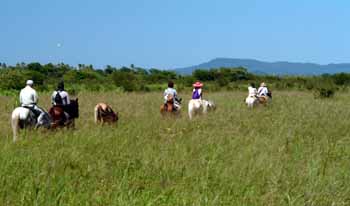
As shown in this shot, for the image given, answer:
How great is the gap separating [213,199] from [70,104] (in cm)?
891

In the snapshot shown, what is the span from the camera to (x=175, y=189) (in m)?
5.38

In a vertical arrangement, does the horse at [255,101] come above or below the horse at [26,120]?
below

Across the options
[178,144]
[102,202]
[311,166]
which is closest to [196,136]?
[178,144]

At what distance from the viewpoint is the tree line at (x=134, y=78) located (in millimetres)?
46094

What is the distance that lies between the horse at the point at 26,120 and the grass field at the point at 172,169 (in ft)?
9.15

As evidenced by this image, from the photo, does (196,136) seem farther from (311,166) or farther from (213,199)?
(213,199)

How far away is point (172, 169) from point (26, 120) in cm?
620

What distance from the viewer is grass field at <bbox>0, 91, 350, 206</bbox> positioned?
16.4ft

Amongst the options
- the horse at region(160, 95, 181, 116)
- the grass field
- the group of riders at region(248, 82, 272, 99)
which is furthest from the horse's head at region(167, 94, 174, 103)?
the grass field

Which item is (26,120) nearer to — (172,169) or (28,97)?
(28,97)

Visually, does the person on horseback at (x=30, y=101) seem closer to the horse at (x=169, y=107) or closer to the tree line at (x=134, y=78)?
the horse at (x=169, y=107)

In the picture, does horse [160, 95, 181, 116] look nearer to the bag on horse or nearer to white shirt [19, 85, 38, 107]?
the bag on horse

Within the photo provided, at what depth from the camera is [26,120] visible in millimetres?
11445

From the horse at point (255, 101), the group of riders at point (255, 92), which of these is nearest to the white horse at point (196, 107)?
the horse at point (255, 101)
